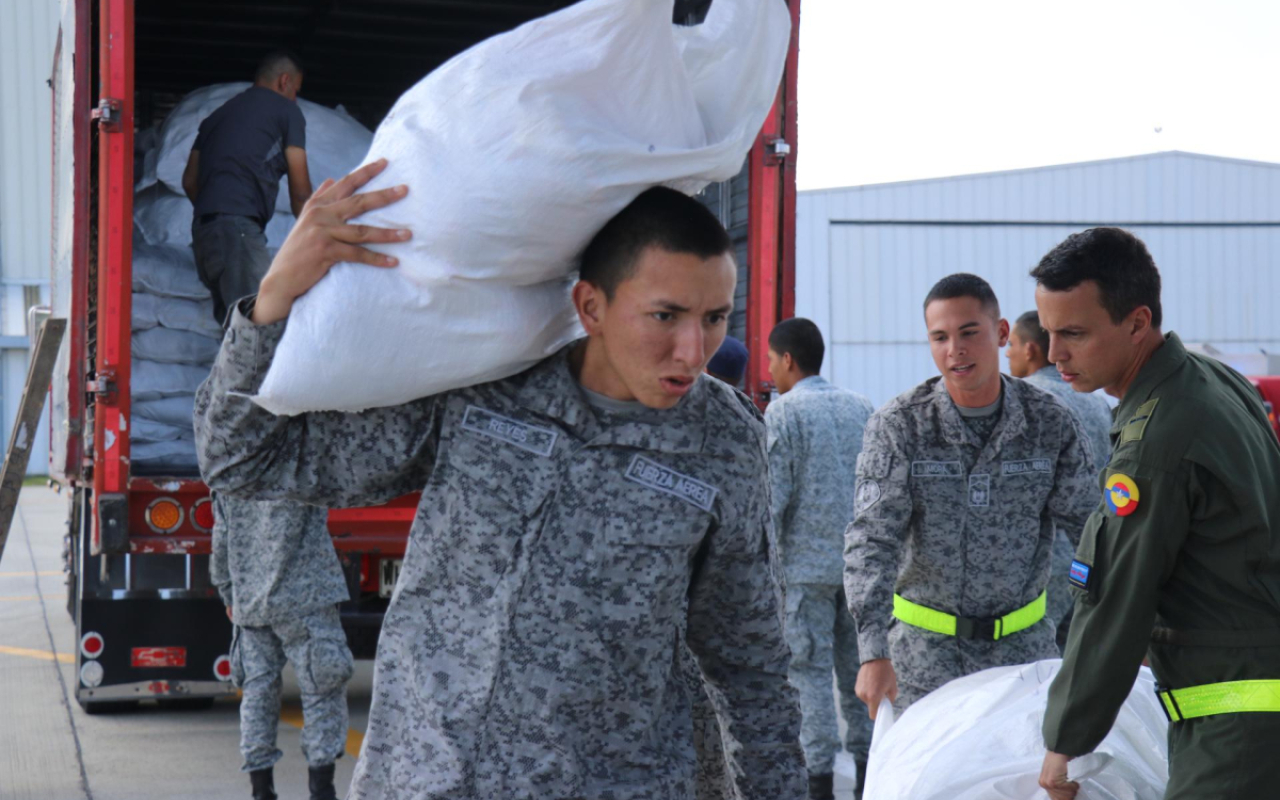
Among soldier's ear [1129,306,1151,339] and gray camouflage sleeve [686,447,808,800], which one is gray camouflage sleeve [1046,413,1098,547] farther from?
gray camouflage sleeve [686,447,808,800]

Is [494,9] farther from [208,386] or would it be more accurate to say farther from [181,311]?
[208,386]

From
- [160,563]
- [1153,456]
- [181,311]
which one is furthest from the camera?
[181,311]

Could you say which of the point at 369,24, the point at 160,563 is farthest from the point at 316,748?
the point at 369,24

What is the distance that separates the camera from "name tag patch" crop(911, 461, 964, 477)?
3658 mm

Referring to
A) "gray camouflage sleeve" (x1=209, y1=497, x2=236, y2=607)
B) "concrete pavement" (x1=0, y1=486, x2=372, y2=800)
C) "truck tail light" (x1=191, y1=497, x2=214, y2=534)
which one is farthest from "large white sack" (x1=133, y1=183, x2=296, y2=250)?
"concrete pavement" (x1=0, y1=486, x2=372, y2=800)

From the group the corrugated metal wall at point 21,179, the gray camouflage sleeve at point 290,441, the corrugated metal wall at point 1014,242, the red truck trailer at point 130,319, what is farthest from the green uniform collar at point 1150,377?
the corrugated metal wall at point 21,179

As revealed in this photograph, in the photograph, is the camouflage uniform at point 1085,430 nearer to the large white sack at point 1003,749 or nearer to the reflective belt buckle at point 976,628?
the reflective belt buckle at point 976,628

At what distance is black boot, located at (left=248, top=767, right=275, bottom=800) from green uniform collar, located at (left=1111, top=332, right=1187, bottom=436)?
3248 mm

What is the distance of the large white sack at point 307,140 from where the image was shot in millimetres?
6555

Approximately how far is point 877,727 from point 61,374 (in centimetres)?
485

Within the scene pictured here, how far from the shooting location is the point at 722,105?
189 centimetres

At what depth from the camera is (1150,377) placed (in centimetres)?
254

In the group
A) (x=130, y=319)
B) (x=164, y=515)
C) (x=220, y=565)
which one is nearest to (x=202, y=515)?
(x=164, y=515)

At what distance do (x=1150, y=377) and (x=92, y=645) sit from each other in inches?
187
